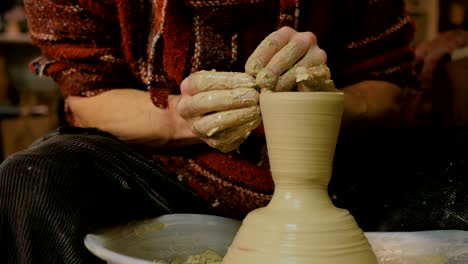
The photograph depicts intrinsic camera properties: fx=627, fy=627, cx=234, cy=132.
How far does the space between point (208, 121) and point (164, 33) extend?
0.32 meters

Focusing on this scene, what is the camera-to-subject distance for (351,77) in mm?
1174

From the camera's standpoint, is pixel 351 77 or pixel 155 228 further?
pixel 351 77

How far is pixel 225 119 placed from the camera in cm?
74

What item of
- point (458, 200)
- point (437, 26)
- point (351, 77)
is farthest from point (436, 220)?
point (437, 26)

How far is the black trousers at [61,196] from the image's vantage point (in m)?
0.80

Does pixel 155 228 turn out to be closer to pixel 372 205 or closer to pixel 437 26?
pixel 372 205

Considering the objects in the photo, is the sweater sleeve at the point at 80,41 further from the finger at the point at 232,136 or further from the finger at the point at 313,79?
the finger at the point at 313,79

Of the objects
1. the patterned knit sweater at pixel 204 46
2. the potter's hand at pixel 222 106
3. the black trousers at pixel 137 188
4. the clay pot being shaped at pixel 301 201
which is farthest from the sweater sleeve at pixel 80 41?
the clay pot being shaped at pixel 301 201

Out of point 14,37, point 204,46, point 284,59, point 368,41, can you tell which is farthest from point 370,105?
point 14,37

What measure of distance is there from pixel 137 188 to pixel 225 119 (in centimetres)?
23

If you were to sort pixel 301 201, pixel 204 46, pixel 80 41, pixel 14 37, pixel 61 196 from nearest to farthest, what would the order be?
pixel 301 201, pixel 61 196, pixel 204 46, pixel 80 41, pixel 14 37

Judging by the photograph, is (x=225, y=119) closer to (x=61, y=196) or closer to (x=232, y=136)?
(x=232, y=136)

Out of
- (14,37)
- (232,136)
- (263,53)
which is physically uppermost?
(263,53)

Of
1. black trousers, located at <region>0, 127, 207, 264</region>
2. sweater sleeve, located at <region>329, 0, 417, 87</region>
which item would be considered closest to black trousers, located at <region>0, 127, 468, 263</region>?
black trousers, located at <region>0, 127, 207, 264</region>
